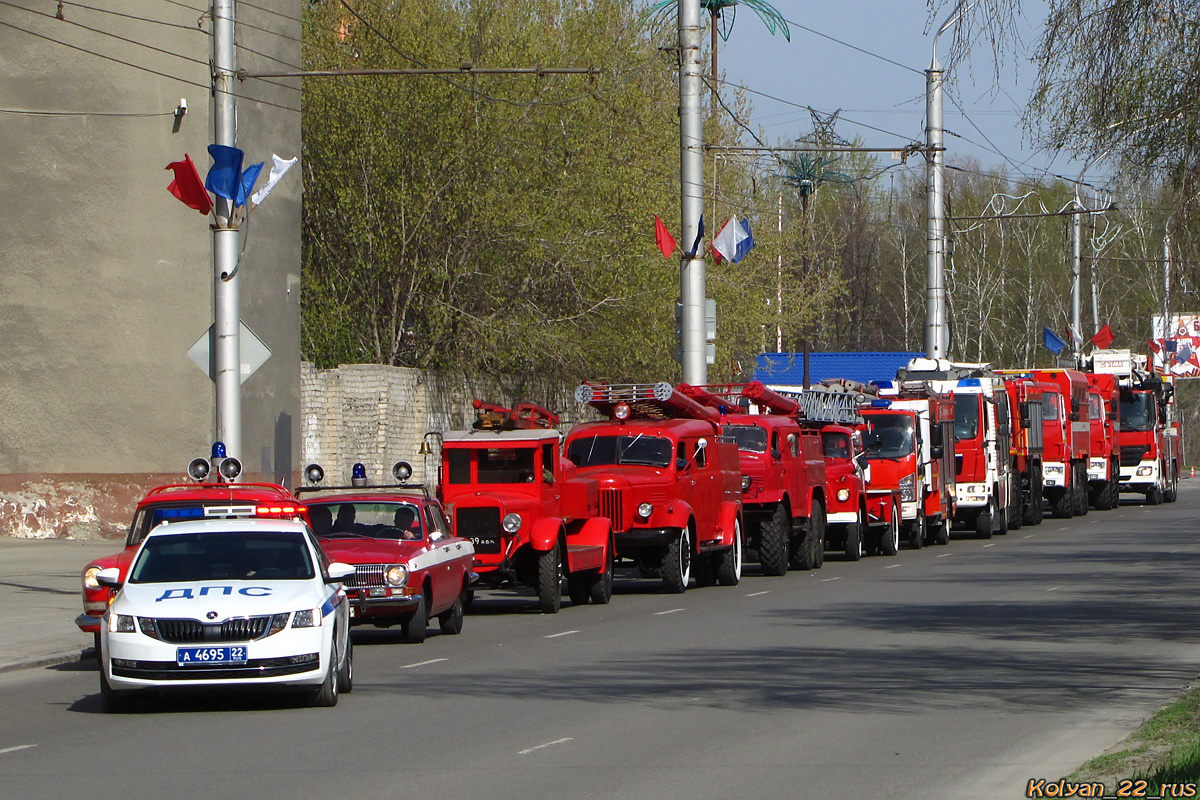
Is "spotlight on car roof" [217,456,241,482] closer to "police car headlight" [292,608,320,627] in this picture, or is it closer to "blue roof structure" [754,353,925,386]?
"police car headlight" [292,608,320,627]

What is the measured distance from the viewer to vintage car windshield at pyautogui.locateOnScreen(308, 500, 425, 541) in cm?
1717

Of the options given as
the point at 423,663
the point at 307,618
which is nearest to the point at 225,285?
the point at 423,663

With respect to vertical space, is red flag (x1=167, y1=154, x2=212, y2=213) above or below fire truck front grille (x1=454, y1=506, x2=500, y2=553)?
above

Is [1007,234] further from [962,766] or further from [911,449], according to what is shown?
[962,766]

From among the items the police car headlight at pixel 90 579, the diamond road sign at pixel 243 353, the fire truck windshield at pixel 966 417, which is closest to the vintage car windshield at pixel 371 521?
the diamond road sign at pixel 243 353

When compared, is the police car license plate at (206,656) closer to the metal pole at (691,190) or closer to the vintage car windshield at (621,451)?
the vintage car windshield at (621,451)

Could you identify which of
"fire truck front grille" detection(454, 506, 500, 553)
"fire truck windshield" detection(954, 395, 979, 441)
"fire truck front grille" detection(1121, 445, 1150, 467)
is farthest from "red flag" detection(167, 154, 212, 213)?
"fire truck front grille" detection(1121, 445, 1150, 467)

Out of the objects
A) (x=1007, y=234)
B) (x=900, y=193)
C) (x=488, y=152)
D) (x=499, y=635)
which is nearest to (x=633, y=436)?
(x=499, y=635)

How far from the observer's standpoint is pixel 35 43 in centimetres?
2989

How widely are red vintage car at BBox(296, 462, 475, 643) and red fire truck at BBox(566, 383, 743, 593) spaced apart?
4.37 metres

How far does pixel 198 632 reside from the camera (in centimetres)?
1174

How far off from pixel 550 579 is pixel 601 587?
1.68m

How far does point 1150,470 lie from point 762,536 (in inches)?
1054

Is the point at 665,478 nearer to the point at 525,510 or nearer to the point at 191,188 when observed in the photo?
the point at 525,510
